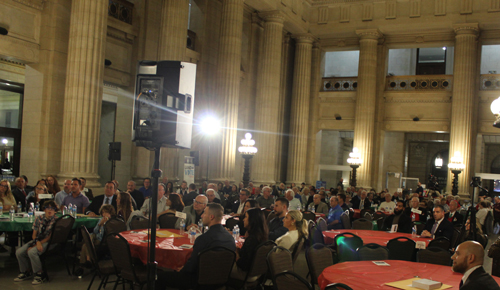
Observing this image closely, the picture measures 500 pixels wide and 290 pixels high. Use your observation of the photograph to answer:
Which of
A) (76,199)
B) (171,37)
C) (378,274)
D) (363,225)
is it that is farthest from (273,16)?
(378,274)

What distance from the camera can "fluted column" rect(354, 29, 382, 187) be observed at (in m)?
23.0

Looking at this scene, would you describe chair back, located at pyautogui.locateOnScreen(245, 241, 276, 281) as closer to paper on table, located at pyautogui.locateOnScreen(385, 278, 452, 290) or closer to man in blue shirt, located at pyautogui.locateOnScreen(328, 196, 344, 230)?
paper on table, located at pyautogui.locateOnScreen(385, 278, 452, 290)

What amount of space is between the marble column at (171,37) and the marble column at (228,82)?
2.60 m

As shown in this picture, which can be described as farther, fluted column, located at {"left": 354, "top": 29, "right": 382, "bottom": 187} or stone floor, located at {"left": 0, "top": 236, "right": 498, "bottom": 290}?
fluted column, located at {"left": 354, "top": 29, "right": 382, "bottom": 187}

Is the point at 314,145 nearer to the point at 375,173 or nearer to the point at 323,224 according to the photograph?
the point at 375,173

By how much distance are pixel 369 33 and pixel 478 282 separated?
20.8m

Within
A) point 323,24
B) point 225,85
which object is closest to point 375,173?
point 323,24

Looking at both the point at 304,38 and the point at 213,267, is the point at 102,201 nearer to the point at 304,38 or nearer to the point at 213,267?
the point at 213,267

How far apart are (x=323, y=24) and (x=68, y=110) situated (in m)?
15.6

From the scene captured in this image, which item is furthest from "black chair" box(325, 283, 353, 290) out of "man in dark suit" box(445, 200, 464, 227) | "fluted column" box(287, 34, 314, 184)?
"fluted column" box(287, 34, 314, 184)

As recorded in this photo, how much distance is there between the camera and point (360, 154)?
905 inches

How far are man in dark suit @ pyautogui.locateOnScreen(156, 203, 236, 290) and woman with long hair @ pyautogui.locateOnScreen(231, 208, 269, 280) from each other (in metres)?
0.34

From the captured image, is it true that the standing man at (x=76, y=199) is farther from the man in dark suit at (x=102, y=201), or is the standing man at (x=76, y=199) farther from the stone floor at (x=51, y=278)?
the stone floor at (x=51, y=278)

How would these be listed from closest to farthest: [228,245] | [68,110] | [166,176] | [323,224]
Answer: [228,245] < [323,224] < [68,110] < [166,176]
